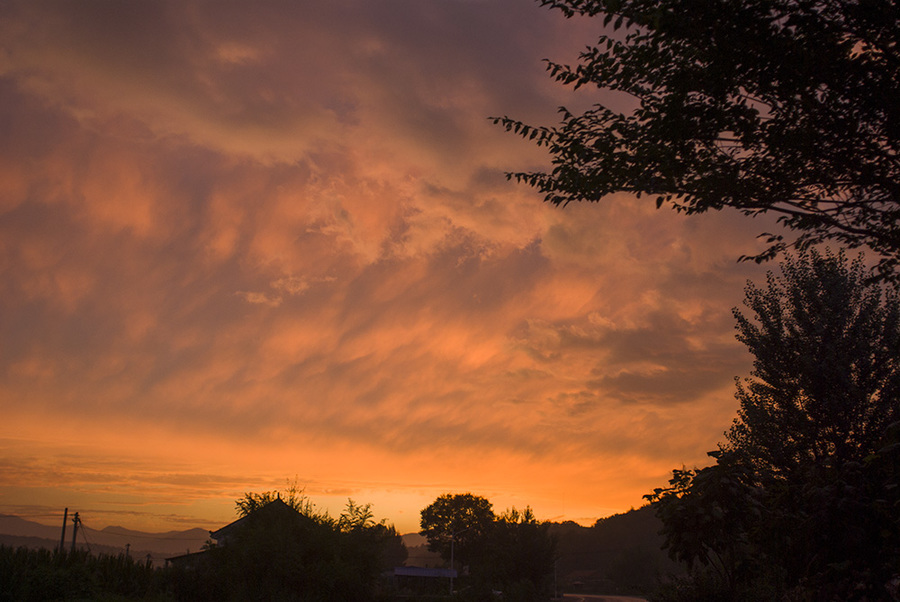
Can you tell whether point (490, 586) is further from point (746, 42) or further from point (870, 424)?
point (746, 42)

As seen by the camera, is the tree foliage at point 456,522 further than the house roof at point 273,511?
Yes

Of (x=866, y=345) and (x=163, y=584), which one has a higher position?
(x=866, y=345)

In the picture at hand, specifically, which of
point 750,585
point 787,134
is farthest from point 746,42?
point 750,585

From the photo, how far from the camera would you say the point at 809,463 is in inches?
542

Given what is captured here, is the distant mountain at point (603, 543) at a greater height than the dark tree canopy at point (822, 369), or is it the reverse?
the dark tree canopy at point (822, 369)

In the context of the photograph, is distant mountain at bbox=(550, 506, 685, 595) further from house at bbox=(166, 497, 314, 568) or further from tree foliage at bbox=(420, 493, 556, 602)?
house at bbox=(166, 497, 314, 568)

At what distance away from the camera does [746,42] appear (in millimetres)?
11148

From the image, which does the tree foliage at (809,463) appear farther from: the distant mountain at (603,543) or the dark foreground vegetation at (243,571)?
the distant mountain at (603,543)

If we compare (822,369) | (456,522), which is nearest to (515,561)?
(456,522)

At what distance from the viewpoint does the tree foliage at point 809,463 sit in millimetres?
8062

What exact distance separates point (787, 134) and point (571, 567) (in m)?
194

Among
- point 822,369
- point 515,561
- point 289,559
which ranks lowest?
point 515,561

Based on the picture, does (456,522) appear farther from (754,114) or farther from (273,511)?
(754,114)

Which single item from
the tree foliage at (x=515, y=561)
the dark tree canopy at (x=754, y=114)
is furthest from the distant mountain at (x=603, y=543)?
the dark tree canopy at (x=754, y=114)
